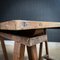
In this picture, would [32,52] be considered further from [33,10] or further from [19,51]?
[33,10]

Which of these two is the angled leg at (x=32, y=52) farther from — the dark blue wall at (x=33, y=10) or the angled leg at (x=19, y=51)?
the dark blue wall at (x=33, y=10)

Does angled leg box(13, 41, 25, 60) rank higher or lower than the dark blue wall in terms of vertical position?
lower

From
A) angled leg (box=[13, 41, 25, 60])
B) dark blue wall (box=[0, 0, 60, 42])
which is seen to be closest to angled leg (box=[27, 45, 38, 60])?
angled leg (box=[13, 41, 25, 60])

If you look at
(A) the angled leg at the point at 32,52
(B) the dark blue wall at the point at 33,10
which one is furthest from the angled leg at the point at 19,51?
(B) the dark blue wall at the point at 33,10

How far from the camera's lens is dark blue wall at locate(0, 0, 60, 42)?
3029 millimetres

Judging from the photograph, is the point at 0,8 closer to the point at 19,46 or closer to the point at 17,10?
the point at 17,10

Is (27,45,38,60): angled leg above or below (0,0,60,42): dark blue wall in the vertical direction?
Result: below

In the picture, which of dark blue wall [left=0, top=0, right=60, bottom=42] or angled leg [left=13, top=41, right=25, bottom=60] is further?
dark blue wall [left=0, top=0, right=60, bottom=42]

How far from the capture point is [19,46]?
818mm

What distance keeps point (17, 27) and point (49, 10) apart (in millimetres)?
2616

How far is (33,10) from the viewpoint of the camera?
3094 millimetres

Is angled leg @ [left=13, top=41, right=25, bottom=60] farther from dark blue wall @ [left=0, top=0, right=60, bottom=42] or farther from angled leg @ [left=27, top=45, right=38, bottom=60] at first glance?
dark blue wall @ [left=0, top=0, right=60, bottom=42]

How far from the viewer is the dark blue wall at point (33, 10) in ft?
9.94

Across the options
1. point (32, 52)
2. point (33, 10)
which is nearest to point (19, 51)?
point (32, 52)
